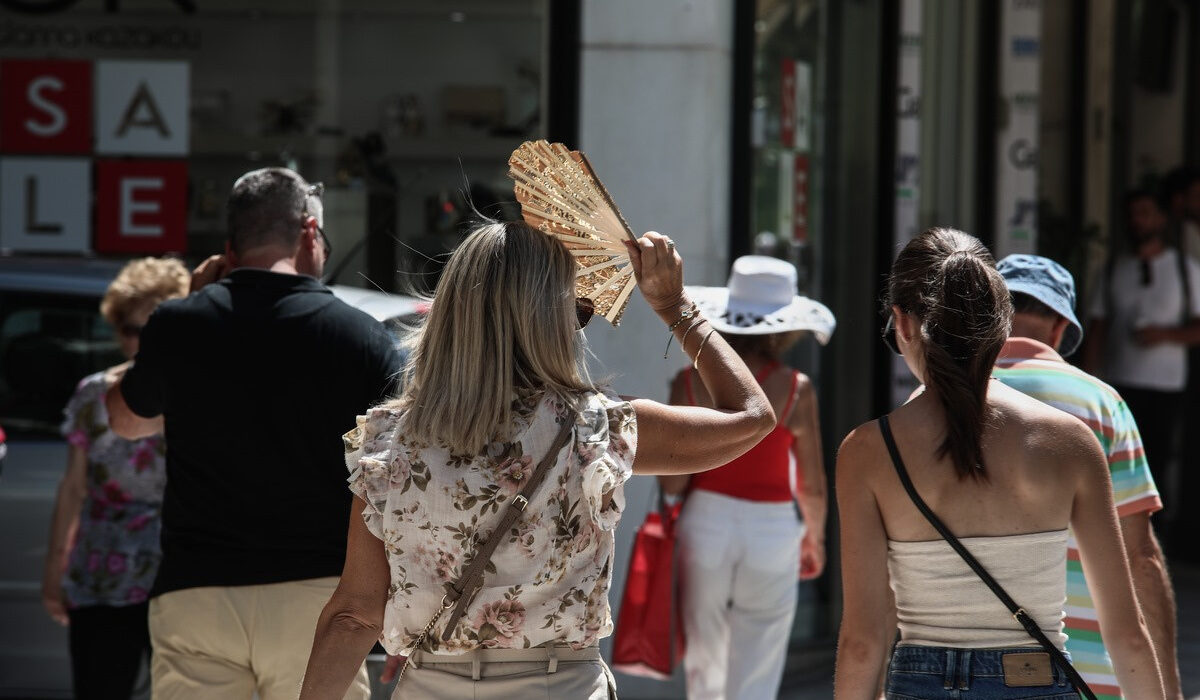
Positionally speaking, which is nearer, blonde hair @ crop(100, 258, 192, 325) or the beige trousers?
the beige trousers

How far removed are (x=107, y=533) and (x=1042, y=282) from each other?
308 centimetres

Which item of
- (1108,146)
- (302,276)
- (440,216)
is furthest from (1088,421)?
(1108,146)

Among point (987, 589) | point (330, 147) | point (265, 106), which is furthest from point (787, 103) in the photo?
point (987, 589)

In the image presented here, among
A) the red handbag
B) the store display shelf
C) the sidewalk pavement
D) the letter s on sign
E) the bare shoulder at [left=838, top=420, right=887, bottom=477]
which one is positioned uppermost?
the letter s on sign

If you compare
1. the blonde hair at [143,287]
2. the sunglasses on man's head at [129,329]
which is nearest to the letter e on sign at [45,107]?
the blonde hair at [143,287]

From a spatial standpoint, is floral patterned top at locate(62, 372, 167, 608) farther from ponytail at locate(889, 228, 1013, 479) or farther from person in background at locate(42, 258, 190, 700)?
ponytail at locate(889, 228, 1013, 479)

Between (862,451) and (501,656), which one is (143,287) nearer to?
(501,656)

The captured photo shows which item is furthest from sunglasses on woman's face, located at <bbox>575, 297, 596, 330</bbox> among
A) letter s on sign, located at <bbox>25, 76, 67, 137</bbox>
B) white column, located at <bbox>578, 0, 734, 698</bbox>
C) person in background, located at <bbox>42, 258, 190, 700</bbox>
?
letter s on sign, located at <bbox>25, 76, 67, 137</bbox>

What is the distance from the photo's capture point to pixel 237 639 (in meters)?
3.55

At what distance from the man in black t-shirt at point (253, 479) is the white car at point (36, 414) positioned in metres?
2.17

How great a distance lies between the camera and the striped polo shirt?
3.34m

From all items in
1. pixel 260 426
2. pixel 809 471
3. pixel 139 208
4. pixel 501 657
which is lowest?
pixel 809 471

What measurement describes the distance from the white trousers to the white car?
170cm

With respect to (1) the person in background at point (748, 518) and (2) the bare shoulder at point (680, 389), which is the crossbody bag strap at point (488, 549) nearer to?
(1) the person in background at point (748, 518)
